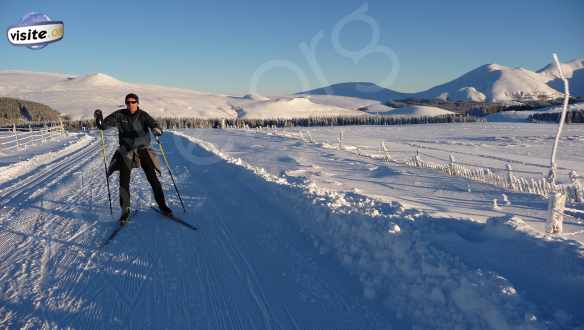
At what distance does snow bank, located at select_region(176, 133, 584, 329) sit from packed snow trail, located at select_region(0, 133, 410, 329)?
0.74 feet

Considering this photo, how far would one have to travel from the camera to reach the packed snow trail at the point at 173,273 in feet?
12.2

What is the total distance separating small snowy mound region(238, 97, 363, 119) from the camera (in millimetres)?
134250

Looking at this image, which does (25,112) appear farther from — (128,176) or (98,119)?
(128,176)

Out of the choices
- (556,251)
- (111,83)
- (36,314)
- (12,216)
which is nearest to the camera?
(36,314)

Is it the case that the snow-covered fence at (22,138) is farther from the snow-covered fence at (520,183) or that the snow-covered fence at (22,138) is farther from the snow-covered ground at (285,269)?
the snow-covered fence at (520,183)

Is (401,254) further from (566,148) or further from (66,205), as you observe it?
(566,148)

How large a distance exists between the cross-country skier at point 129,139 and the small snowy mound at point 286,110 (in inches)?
4821

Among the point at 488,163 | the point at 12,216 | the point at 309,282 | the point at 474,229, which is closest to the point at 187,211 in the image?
the point at 12,216

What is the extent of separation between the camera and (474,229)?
18.3ft

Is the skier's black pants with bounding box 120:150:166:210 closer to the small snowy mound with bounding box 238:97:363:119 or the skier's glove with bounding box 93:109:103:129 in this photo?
the skier's glove with bounding box 93:109:103:129

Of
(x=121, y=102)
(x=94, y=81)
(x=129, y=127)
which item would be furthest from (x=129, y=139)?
(x=94, y=81)

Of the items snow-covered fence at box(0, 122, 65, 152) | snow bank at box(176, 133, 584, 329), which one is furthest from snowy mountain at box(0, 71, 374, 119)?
snow bank at box(176, 133, 584, 329)

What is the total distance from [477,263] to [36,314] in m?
4.59

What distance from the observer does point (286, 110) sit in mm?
146000
